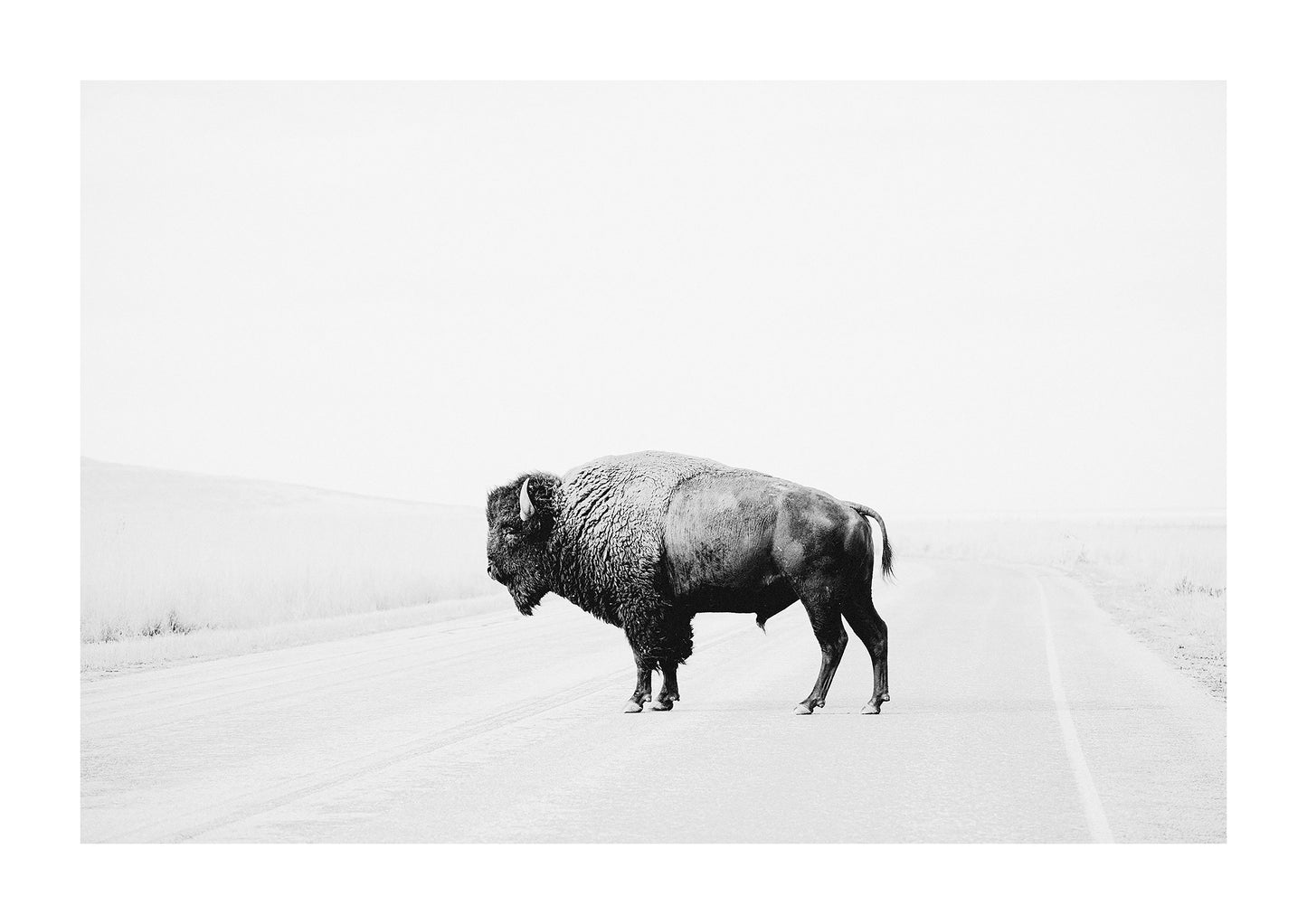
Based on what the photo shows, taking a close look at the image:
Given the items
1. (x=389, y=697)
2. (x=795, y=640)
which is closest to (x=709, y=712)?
(x=389, y=697)

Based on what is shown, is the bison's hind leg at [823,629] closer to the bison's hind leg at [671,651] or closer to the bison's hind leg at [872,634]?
the bison's hind leg at [872,634]

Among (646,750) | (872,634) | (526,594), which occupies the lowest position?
(646,750)

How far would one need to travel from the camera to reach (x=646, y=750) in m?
8.86

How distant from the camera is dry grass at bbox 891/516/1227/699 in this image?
16.4 meters

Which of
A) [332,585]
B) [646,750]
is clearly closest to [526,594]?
[646,750]

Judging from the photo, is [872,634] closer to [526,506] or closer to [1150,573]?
[526,506]

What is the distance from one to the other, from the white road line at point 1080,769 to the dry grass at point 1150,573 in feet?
4.62

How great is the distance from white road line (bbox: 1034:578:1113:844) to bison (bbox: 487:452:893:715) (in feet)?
4.78

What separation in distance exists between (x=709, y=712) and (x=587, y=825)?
4.04 m

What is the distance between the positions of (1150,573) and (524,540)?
25.1 m

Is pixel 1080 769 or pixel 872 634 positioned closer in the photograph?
pixel 1080 769

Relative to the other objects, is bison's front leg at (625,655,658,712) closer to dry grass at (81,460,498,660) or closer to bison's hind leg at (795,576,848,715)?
bison's hind leg at (795,576,848,715)

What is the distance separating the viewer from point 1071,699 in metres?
11.4

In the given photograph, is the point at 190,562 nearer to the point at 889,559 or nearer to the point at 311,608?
the point at 311,608
